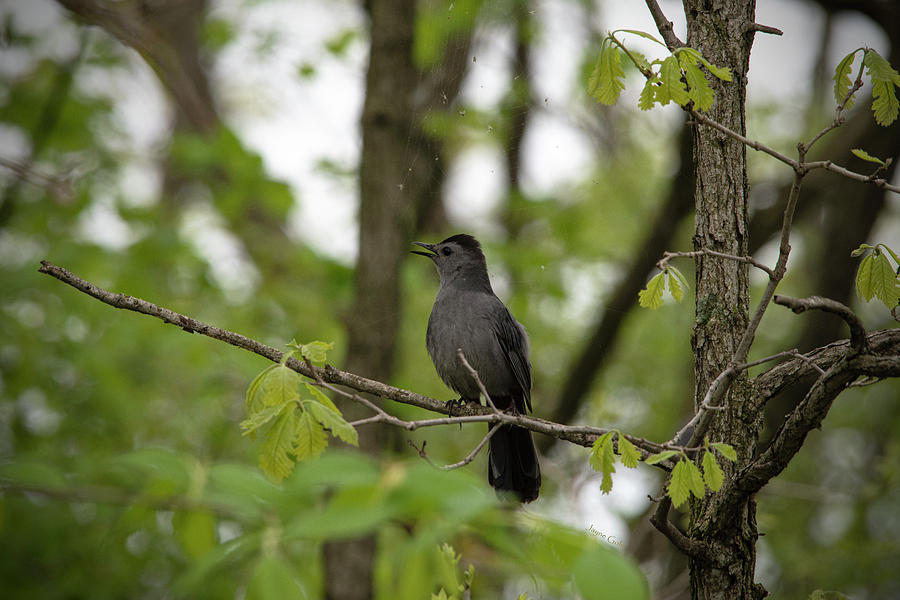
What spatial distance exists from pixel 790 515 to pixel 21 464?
28.5 ft

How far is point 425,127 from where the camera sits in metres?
4.57

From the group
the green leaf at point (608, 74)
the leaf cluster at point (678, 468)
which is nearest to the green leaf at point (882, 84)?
the green leaf at point (608, 74)

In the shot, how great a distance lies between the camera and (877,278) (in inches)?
75.3

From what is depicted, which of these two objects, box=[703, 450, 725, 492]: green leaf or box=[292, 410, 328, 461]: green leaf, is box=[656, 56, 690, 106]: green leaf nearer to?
box=[703, 450, 725, 492]: green leaf

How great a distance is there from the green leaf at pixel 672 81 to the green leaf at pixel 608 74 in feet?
0.45

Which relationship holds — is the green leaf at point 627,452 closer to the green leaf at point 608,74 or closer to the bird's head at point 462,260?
the green leaf at point 608,74

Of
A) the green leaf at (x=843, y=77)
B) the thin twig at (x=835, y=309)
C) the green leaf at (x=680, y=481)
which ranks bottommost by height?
the green leaf at (x=680, y=481)

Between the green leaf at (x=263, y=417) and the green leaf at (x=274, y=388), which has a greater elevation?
the green leaf at (x=274, y=388)

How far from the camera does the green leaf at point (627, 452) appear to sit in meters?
1.79

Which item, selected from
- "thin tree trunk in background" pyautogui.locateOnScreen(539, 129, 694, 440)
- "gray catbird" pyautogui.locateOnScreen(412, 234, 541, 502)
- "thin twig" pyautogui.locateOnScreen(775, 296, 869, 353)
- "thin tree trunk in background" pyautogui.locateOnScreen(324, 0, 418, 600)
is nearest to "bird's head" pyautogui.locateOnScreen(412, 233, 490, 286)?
"gray catbird" pyautogui.locateOnScreen(412, 234, 541, 502)

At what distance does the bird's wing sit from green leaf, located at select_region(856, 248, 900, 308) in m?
2.71

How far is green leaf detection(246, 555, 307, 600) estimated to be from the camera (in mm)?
1075

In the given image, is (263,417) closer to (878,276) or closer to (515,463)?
(878,276)

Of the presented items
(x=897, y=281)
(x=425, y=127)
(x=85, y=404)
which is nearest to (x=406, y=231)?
(x=425, y=127)
